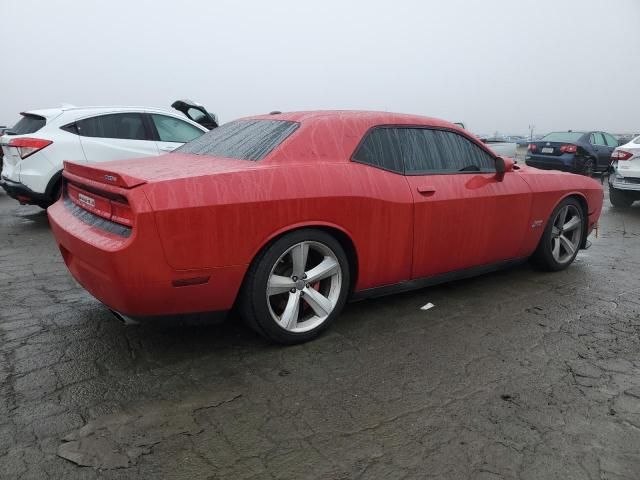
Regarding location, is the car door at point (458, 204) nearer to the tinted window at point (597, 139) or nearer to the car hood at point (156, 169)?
the car hood at point (156, 169)

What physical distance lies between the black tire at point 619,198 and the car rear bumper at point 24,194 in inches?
Answer: 371

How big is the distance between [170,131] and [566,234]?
5.48m

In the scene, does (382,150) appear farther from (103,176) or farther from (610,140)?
(610,140)

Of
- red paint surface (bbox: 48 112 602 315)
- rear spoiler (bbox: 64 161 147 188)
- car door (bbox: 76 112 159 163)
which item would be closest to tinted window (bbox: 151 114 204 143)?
car door (bbox: 76 112 159 163)

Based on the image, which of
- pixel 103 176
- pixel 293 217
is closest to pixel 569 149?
pixel 293 217

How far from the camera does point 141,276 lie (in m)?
2.47

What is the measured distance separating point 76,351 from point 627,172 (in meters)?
9.06

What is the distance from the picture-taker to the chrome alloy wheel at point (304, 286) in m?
2.95

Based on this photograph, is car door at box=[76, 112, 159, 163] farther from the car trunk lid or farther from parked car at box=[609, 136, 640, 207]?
the car trunk lid

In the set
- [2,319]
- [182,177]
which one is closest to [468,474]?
[182,177]

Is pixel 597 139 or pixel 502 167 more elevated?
pixel 502 167

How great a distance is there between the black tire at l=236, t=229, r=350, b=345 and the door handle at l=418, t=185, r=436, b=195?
766 mm

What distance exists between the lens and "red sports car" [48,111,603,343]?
254 cm

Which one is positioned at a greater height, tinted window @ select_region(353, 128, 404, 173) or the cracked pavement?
tinted window @ select_region(353, 128, 404, 173)
